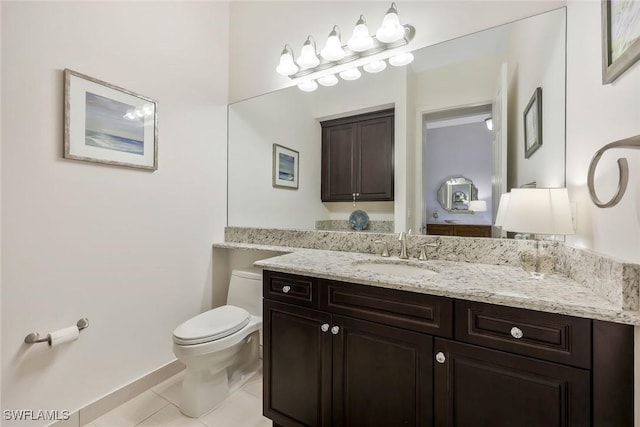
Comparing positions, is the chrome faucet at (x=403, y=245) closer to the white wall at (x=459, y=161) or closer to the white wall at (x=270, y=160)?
the white wall at (x=459, y=161)

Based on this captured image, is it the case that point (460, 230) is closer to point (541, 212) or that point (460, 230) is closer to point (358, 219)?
point (541, 212)

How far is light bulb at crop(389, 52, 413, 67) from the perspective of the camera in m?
1.62

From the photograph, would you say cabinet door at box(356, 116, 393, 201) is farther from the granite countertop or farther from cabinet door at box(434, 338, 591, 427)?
cabinet door at box(434, 338, 591, 427)

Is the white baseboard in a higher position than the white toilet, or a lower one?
lower

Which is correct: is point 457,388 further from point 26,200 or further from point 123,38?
point 123,38

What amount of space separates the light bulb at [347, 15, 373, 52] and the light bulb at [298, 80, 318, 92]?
37cm

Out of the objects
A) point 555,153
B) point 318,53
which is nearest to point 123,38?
point 318,53

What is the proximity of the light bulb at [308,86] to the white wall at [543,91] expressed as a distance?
1156 mm

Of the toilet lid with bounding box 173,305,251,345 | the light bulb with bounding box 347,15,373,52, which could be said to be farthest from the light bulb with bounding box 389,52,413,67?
the toilet lid with bounding box 173,305,251,345

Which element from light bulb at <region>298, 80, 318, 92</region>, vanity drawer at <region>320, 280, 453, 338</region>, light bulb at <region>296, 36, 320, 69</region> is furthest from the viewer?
light bulb at <region>298, 80, 318, 92</region>

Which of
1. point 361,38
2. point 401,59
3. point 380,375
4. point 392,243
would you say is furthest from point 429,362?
point 361,38

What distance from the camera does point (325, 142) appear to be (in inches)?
77.1

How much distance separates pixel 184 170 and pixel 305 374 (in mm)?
1544

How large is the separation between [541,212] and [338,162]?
46.6 inches
